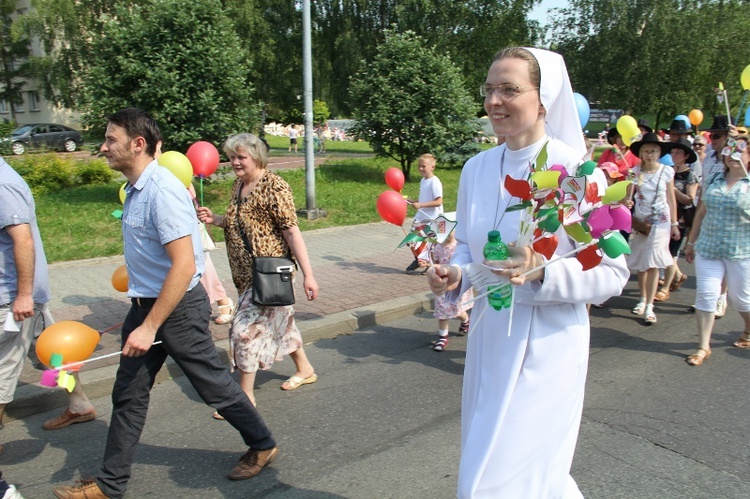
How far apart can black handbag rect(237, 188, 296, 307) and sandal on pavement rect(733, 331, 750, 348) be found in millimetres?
4391

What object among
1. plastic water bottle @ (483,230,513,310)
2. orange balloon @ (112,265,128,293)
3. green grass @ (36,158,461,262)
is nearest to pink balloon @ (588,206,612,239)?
plastic water bottle @ (483,230,513,310)

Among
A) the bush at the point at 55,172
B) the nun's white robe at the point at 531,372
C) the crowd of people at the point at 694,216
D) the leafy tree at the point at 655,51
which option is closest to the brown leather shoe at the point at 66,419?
the nun's white robe at the point at 531,372

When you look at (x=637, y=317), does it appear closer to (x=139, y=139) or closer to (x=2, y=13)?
(x=139, y=139)

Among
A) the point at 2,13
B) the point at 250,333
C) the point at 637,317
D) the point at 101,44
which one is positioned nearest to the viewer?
the point at 250,333

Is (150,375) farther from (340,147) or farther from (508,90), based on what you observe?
(340,147)

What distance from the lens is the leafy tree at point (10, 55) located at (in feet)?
121

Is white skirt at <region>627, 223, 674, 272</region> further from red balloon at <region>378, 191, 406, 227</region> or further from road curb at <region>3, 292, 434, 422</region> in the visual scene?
red balloon at <region>378, 191, 406, 227</region>

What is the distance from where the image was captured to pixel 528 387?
7.23 feet

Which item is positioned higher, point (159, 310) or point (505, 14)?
point (505, 14)

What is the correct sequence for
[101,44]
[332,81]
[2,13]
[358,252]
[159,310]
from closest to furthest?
[159,310], [358,252], [101,44], [332,81], [2,13]

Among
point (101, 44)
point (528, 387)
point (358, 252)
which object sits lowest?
point (358, 252)

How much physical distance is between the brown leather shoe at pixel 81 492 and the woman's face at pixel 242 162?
6.88ft

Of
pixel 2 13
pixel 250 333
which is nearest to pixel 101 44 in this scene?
pixel 250 333

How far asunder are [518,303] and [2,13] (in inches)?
1733
